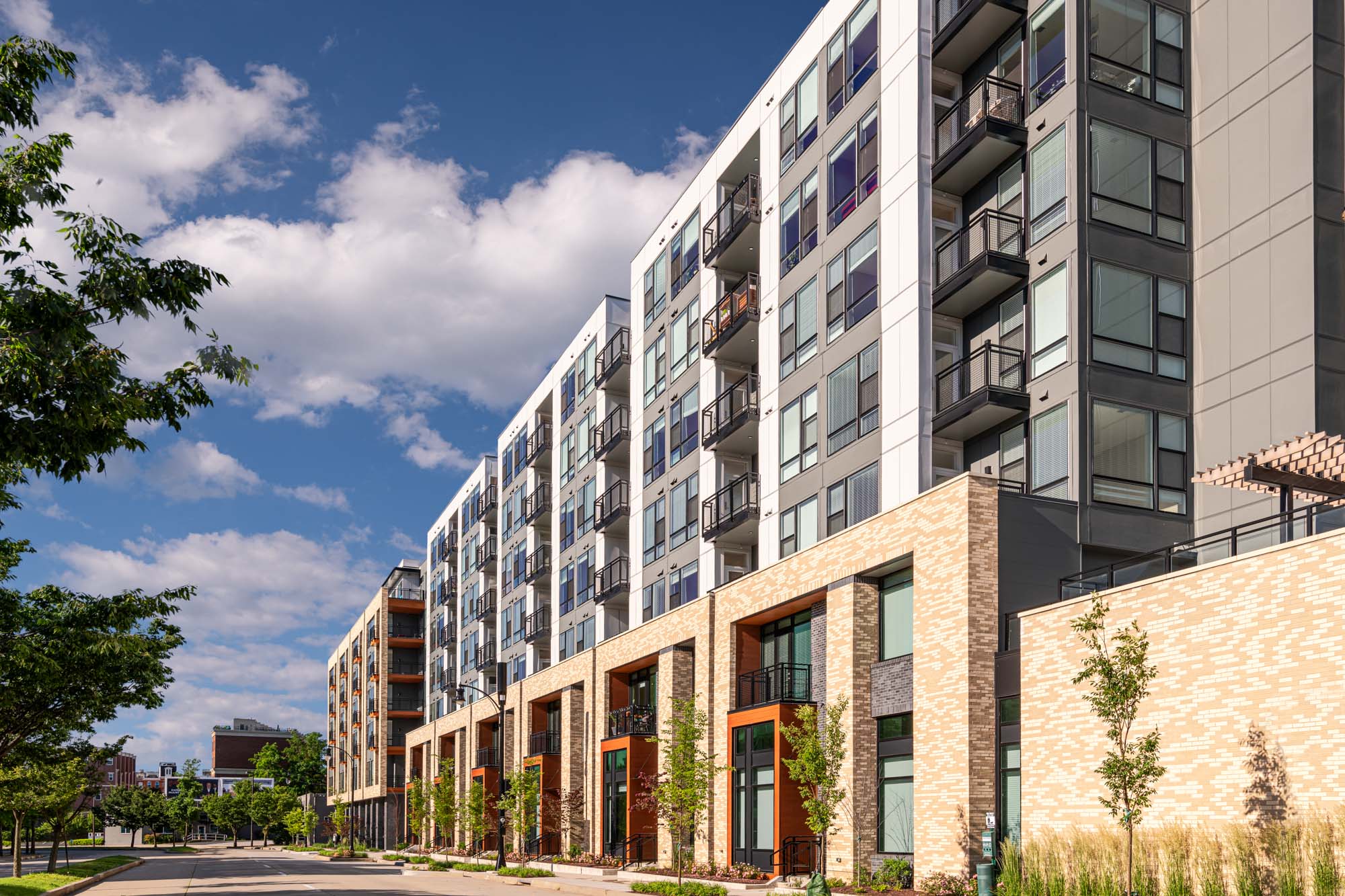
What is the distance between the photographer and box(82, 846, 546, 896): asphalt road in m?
35.0

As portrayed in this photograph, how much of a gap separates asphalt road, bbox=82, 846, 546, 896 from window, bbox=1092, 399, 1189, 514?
1808 centimetres

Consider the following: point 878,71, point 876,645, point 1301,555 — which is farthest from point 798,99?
point 1301,555

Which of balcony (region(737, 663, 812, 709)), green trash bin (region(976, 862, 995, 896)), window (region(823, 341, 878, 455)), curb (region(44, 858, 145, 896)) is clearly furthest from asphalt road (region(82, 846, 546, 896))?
window (region(823, 341, 878, 455))

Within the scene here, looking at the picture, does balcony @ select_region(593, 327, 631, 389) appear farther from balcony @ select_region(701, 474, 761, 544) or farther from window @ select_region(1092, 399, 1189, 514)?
window @ select_region(1092, 399, 1189, 514)

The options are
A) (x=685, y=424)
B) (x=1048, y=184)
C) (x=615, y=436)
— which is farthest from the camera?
(x=615, y=436)

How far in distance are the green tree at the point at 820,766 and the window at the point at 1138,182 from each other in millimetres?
12944

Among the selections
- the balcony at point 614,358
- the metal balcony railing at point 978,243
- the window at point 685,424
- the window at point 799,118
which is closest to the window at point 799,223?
the window at point 799,118

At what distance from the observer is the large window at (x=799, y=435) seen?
36062 mm

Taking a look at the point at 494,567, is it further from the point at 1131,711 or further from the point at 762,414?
the point at 1131,711

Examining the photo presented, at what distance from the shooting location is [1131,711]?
816 inches

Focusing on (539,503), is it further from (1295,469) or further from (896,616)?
(1295,469)

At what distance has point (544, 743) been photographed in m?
58.8

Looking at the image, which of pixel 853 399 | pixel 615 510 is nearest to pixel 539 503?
pixel 615 510

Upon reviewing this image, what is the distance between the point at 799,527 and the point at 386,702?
7346cm
